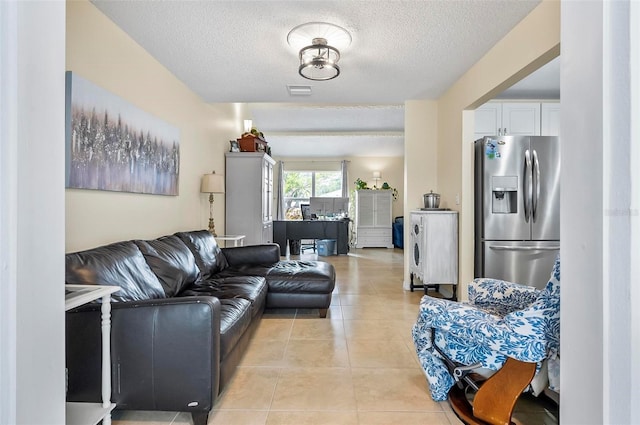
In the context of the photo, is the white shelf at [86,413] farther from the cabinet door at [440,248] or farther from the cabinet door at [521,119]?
the cabinet door at [521,119]

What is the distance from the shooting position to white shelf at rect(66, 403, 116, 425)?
1437 mm

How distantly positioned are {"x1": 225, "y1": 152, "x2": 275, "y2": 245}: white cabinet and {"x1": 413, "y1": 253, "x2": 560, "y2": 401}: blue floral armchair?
11.6 ft

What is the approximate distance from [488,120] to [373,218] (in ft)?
17.1

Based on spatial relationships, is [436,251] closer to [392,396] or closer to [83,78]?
[392,396]

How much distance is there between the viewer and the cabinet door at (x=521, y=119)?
4105 millimetres

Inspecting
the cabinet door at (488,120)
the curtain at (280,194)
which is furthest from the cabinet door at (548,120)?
the curtain at (280,194)

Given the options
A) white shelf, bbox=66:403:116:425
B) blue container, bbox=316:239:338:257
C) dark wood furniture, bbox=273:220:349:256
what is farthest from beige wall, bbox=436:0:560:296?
blue container, bbox=316:239:338:257

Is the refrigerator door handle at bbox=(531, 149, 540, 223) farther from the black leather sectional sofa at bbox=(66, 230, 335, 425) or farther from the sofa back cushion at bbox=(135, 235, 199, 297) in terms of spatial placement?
the sofa back cushion at bbox=(135, 235, 199, 297)

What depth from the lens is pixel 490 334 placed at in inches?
59.6

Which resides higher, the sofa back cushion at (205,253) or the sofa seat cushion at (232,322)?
the sofa back cushion at (205,253)
